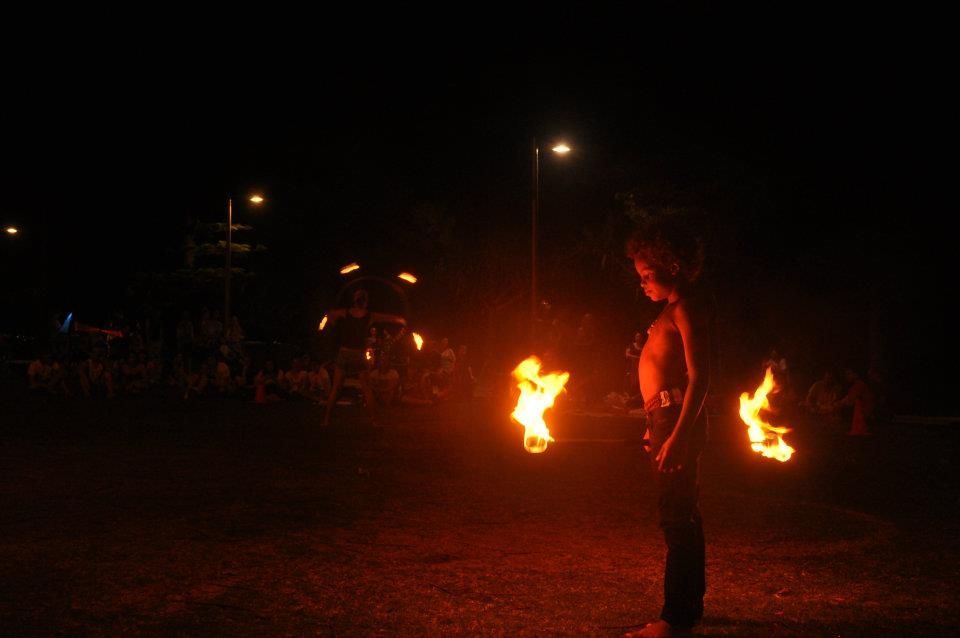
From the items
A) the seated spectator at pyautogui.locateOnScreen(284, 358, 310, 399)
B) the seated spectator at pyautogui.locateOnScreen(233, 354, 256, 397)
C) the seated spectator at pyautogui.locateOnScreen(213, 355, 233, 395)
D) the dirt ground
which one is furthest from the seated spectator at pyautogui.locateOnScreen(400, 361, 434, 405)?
the dirt ground

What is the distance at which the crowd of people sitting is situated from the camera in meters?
22.0

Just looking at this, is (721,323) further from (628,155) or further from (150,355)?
(150,355)

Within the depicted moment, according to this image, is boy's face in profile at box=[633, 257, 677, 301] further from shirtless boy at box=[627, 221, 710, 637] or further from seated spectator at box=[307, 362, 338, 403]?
seated spectator at box=[307, 362, 338, 403]

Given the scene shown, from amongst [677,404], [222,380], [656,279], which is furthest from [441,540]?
[222,380]

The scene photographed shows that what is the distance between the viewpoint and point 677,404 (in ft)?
16.8

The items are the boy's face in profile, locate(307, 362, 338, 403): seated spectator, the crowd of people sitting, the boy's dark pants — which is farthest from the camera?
locate(307, 362, 338, 403): seated spectator

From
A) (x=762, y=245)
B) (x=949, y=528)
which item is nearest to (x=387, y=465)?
(x=949, y=528)

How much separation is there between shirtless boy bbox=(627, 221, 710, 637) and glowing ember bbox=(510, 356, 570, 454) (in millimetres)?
2458

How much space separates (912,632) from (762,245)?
2151 centimetres

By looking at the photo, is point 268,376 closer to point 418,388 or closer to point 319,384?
point 319,384

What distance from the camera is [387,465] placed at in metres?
11.4

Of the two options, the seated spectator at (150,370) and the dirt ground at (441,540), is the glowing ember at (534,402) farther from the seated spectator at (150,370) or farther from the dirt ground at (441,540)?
the seated spectator at (150,370)

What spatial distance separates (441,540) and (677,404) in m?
2.74

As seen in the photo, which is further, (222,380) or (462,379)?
(462,379)
